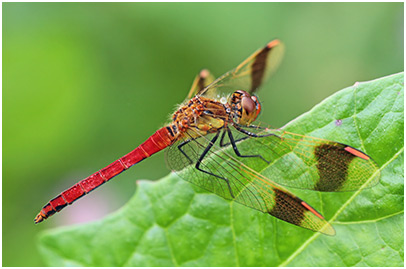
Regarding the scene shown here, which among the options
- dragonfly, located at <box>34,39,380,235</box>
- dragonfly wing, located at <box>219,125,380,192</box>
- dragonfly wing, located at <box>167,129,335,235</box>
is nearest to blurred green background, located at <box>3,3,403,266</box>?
dragonfly, located at <box>34,39,380,235</box>

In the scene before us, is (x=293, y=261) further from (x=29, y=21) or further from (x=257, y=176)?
(x=29, y=21)

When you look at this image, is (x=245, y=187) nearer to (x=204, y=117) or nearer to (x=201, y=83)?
(x=204, y=117)

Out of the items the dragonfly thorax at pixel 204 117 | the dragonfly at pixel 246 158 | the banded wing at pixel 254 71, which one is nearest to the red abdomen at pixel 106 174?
the dragonfly at pixel 246 158

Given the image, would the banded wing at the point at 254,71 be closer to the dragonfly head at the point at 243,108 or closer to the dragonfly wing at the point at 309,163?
the dragonfly head at the point at 243,108

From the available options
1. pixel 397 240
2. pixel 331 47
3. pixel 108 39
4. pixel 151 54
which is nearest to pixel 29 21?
pixel 108 39

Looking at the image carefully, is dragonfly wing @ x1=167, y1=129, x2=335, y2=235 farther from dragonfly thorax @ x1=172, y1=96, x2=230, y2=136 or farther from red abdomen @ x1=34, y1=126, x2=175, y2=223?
red abdomen @ x1=34, y1=126, x2=175, y2=223

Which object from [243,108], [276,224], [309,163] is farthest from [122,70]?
[276,224]
